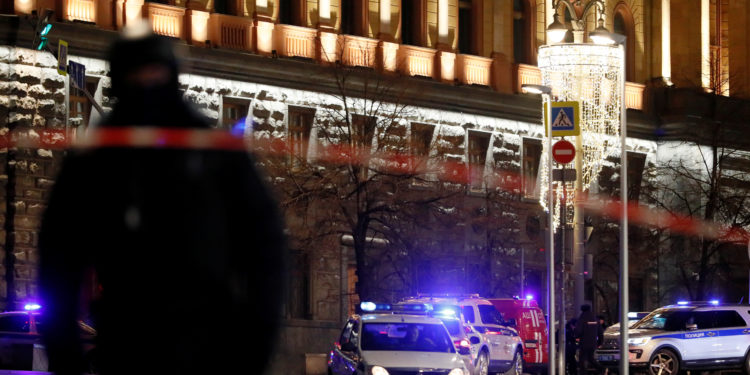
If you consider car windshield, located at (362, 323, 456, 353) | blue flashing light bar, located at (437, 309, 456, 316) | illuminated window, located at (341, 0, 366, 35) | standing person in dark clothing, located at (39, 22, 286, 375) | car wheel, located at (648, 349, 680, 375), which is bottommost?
car wheel, located at (648, 349, 680, 375)

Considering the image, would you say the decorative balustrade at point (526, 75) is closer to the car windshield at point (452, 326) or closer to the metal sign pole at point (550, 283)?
the metal sign pole at point (550, 283)

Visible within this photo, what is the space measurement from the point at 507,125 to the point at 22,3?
19.3 m

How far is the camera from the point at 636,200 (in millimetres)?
56250

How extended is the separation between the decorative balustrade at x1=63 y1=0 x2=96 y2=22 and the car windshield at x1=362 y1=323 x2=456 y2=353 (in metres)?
20.5

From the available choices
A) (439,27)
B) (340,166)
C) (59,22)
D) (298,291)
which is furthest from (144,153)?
(439,27)

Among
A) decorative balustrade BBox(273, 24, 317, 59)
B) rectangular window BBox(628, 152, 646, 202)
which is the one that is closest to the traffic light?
decorative balustrade BBox(273, 24, 317, 59)

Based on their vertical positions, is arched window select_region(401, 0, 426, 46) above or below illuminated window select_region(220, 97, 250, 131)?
above

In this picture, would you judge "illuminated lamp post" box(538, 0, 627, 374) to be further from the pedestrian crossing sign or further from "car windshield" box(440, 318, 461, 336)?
"car windshield" box(440, 318, 461, 336)

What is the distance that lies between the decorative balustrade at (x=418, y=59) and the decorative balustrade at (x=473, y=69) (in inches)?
53.2

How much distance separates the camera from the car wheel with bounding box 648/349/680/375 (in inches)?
1380

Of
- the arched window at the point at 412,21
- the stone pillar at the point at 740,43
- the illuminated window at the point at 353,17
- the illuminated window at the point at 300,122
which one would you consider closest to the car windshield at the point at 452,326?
the illuminated window at the point at 300,122

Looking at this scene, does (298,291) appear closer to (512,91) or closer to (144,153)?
(512,91)

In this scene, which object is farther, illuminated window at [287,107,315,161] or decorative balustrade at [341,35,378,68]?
decorative balustrade at [341,35,378,68]

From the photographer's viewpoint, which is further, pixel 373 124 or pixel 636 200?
pixel 636 200
